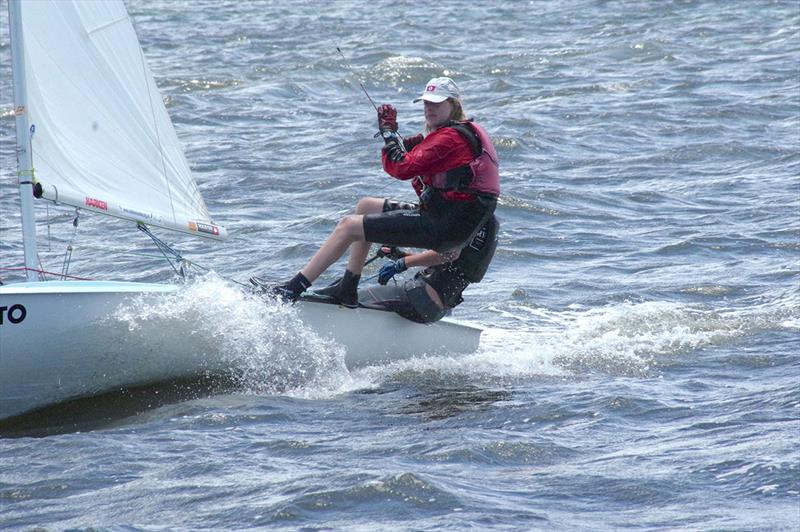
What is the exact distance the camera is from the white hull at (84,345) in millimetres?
6227

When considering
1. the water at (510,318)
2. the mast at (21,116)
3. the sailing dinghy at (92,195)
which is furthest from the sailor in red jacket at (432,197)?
the mast at (21,116)

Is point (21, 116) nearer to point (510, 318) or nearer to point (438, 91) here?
point (438, 91)

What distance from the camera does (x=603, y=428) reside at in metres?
6.24

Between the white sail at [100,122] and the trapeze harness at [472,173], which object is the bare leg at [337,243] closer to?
the trapeze harness at [472,173]

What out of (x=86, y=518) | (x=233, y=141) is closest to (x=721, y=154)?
(x=233, y=141)

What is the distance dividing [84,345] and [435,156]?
1932 millimetres

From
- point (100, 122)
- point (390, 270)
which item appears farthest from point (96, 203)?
point (390, 270)

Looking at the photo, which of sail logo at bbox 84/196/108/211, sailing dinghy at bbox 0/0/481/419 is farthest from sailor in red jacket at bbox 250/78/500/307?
sail logo at bbox 84/196/108/211

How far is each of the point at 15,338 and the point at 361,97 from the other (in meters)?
11.2

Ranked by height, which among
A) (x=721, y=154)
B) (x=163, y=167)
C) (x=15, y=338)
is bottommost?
(x=721, y=154)

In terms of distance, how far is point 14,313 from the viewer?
20.2 feet

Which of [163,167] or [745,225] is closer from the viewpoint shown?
[163,167]

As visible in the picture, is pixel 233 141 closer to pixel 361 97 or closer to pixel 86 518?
pixel 361 97

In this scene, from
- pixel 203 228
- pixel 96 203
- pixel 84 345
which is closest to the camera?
pixel 84 345
